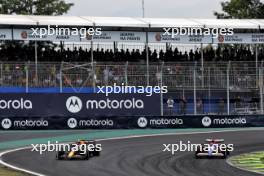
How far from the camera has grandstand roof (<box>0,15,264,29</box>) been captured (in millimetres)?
30609

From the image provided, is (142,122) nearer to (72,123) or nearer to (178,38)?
(72,123)

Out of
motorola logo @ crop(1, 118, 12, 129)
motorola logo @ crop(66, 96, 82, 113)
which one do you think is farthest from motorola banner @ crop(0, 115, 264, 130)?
motorola logo @ crop(66, 96, 82, 113)

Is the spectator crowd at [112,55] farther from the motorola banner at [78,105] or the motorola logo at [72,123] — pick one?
the motorola logo at [72,123]

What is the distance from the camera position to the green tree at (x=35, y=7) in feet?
154

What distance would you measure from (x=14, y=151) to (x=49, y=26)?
10590 mm

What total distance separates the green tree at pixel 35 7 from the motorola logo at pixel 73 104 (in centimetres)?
2157

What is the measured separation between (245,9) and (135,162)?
114 feet

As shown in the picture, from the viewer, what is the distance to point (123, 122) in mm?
25953

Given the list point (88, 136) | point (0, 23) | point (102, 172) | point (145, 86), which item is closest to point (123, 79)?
point (145, 86)

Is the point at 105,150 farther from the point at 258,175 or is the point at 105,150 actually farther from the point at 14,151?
the point at 258,175

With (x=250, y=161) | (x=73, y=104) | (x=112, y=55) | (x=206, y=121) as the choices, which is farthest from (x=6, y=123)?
(x=250, y=161)

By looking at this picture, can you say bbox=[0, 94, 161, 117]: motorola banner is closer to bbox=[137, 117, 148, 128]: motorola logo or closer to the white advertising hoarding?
bbox=[137, 117, 148, 128]: motorola logo

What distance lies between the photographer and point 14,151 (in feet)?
71.9

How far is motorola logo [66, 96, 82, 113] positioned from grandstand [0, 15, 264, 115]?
1766mm
